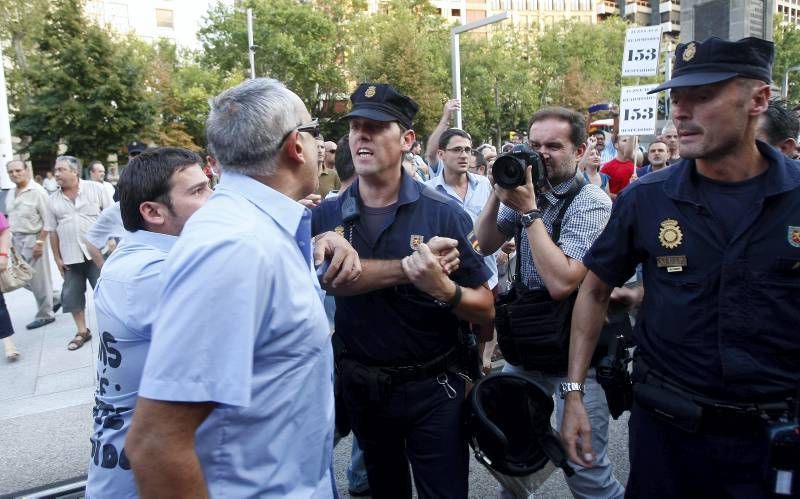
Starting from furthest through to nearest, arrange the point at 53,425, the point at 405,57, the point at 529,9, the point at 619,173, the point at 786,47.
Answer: the point at 529,9
the point at 786,47
the point at 405,57
the point at 619,173
the point at 53,425

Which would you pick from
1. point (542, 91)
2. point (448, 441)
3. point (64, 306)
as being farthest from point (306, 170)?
point (542, 91)

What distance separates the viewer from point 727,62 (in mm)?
1920

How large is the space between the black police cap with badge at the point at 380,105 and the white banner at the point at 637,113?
20.7 ft

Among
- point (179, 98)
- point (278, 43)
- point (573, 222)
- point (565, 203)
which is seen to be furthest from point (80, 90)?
point (573, 222)

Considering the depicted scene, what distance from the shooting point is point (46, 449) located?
4203 mm

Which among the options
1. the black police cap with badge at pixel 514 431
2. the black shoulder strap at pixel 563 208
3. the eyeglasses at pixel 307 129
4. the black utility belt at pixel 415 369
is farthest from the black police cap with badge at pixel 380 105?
the black police cap with badge at pixel 514 431

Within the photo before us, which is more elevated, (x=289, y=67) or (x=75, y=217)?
(x=289, y=67)

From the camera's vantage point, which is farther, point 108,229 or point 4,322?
point 4,322

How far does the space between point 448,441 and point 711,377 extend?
101 centimetres

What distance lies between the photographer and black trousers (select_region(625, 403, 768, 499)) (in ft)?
6.09

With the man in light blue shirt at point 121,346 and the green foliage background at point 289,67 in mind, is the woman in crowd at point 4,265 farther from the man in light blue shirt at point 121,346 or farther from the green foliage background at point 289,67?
the green foliage background at point 289,67

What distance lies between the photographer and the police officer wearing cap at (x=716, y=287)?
6.02ft

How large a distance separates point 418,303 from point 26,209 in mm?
6803

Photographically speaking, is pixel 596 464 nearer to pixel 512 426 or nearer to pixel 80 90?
pixel 512 426
